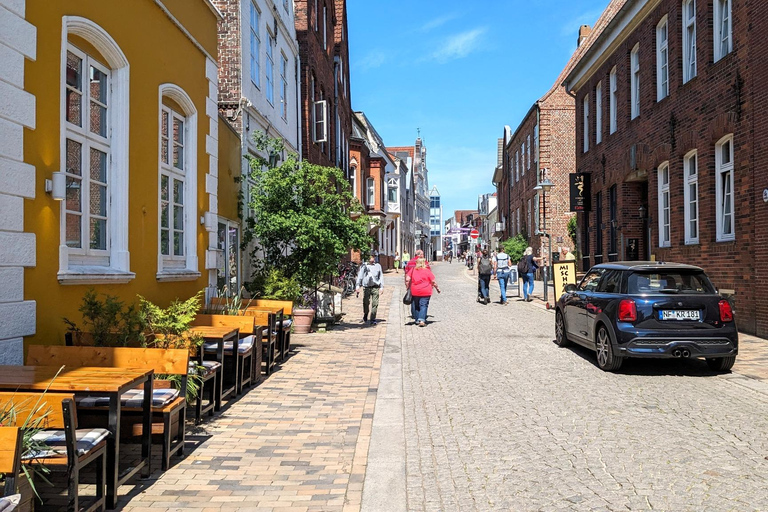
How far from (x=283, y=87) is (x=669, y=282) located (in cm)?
1275

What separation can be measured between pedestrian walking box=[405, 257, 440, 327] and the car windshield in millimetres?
6165

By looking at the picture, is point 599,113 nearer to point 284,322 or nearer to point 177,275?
point 284,322

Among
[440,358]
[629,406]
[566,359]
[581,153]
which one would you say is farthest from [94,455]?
[581,153]

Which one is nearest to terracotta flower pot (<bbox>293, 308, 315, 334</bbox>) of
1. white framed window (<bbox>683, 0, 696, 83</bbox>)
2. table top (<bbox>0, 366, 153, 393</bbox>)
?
table top (<bbox>0, 366, 153, 393</bbox>)

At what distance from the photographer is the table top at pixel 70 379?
13.4 feet

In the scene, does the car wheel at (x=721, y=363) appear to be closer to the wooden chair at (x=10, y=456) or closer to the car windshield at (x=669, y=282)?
the car windshield at (x=669, y=282)

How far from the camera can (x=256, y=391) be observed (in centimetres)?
793

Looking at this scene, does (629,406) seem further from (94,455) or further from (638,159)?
(638,159)

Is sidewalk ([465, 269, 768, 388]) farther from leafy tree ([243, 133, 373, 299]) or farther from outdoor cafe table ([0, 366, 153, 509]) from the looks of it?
leafy tree ([243, 133, 373, 299])

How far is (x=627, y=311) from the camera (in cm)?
869

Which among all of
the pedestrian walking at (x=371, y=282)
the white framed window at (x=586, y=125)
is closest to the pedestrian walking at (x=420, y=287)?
the pedestrian walking at (x=371, y=282)

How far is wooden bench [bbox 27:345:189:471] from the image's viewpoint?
4.87 metres

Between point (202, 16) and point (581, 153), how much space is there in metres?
17.0

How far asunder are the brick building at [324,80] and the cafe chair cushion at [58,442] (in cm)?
1791
